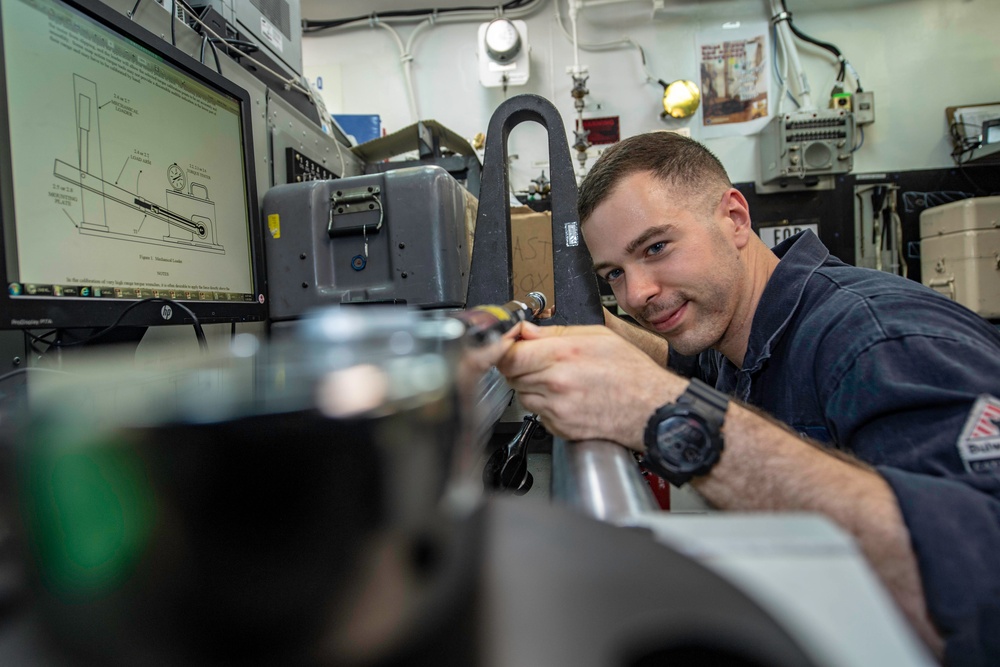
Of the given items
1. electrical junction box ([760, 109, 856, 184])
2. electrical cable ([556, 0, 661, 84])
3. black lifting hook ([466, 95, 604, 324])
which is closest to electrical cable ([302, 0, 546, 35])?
electrical cable ([556, 0, 661, 84])

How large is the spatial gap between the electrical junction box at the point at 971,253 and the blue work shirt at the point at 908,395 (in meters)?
1.67

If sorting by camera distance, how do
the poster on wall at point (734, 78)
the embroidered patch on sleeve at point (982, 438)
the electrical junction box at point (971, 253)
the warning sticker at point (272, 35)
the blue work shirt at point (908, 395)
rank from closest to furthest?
the blue work shirt at point (908, 395) < the embroidered patch on sleeve at point (982, 438) < the warning sticker at point (272, 35) < the electrical junction box at point (971, 253) < the poster on wall at point (734, 78)

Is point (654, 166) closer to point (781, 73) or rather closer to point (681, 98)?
point (681, 98)

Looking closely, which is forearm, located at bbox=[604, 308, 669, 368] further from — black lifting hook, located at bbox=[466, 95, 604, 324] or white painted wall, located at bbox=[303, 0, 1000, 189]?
white painted wall, located at bbox=[303, 0, 1000, 189]

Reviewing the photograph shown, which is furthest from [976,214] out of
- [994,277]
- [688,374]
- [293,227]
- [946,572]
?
[293,227]

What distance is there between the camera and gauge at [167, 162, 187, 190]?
0.76 meters

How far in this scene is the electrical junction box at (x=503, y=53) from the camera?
8.45 ft

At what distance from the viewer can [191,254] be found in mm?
795

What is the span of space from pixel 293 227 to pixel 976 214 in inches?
97.9

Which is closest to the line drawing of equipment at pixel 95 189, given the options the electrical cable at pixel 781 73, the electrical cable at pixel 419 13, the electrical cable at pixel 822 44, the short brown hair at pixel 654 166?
the short brown hair at pixel 654 166

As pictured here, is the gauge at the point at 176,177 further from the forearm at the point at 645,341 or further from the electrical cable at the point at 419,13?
the electrical cable at the point at 419,13

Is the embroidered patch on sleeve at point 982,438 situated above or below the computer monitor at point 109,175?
below

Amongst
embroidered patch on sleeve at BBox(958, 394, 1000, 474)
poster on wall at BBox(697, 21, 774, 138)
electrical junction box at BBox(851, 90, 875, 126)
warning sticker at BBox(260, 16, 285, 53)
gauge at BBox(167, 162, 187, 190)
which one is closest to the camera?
embroidered patch on sleeve at BBox(958, 394, 1000, 474)

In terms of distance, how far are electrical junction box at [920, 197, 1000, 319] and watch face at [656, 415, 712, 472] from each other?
2252 mm
